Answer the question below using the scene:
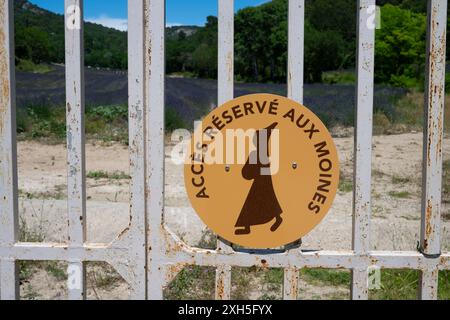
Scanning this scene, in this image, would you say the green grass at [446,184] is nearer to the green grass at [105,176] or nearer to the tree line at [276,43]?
the green grass at [105,176]

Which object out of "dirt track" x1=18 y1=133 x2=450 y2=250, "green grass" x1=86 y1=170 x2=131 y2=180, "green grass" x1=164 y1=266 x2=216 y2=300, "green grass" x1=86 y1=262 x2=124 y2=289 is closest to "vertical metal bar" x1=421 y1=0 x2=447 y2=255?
"green grass" x1=164 y1=266 x2=216 y2=300

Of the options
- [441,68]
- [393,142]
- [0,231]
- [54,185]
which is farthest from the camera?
[393,142]

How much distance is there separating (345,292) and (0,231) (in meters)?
2.48

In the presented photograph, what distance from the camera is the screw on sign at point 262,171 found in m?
1.67

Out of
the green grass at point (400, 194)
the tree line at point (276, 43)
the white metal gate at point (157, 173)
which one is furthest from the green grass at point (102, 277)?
the tree line at point (276, 43)

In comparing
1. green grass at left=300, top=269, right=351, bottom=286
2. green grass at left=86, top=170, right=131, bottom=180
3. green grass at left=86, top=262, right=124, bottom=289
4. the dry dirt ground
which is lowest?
green grass at left=300, top=269, right=351, bottom=286

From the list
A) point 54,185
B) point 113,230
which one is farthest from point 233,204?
point 54,185

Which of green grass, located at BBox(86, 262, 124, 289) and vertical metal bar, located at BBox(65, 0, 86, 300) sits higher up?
vertical metal bar, located at BBox(65, 0, 86, 300)

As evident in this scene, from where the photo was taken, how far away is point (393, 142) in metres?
12.2

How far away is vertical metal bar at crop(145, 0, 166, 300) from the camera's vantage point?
1704mm

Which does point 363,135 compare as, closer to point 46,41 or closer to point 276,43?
point 46,41

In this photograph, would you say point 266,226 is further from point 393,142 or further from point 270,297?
point 393,142

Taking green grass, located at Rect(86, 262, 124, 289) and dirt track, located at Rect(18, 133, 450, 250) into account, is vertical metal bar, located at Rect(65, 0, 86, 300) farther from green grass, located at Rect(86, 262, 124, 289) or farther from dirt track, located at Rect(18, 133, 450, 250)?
dirt track, located at Rect(18, 133, 450, 250)

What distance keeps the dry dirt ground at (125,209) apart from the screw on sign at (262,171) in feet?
5.91
